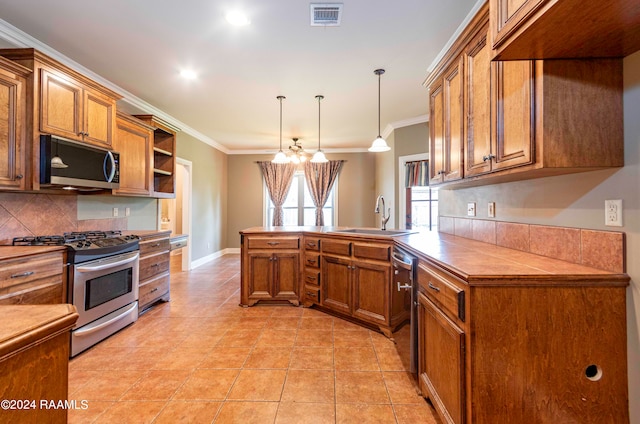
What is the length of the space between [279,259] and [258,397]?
63.6 inches

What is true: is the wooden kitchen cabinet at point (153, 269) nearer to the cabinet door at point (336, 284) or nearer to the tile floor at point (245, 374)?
the tile floor at point (245, 374)

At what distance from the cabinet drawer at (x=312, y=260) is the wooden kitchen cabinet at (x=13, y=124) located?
243 centimetres

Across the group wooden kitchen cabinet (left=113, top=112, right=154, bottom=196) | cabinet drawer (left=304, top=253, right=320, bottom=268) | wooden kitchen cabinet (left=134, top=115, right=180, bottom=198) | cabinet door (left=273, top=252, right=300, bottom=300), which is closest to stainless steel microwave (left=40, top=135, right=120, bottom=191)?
wooden kitchen cabinet (left=113, top=112, right=154, bottom=196)

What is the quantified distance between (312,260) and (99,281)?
1.92 metres

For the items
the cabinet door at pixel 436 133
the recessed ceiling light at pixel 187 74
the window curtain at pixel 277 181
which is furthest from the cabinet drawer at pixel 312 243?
the window curtain at pixel 277 181

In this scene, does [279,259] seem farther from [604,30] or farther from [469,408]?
[604,30]

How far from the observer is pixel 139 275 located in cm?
296

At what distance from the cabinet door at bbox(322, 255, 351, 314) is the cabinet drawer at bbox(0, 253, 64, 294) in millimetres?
2188

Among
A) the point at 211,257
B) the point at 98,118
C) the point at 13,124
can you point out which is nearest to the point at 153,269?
the point at 98,118

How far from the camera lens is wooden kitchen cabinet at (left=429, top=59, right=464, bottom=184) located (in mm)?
1973

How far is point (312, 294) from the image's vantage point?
317 cm

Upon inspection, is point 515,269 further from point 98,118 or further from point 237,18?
point 98,118

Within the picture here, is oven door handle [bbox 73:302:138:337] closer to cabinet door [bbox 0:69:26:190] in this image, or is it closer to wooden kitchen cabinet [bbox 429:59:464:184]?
cabinet door [bbox 0:69:26:190]

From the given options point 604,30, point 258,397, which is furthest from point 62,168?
point 604,30
